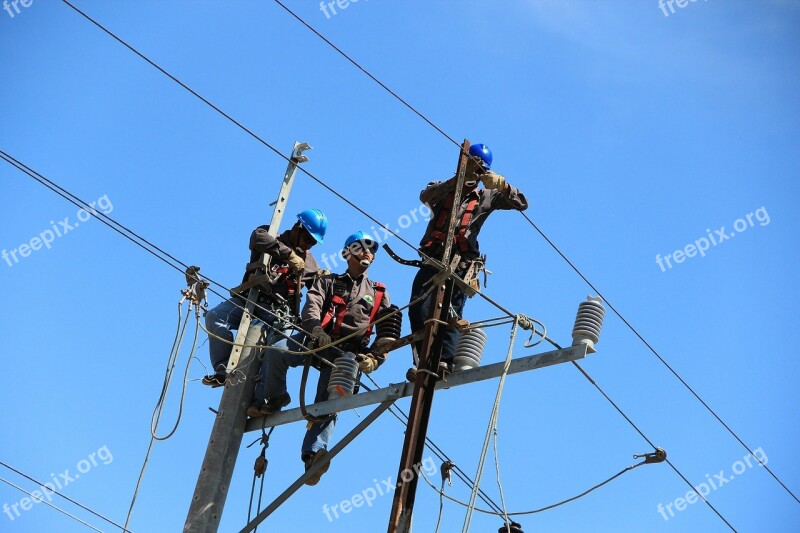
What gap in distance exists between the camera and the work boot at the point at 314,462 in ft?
33.9

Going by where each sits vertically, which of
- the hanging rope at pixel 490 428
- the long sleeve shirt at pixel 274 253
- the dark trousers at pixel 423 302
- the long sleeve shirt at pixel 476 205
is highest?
the long sleeve shirt at pixel 476 205

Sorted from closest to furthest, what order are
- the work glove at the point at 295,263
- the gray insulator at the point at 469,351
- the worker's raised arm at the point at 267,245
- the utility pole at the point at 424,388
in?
1. the utility pole at the point at 424,388
2. the gray insulator at the point at 469,351
3. the worker's raised arm at the point at 267,245
4. the work glove at the point at 295,263

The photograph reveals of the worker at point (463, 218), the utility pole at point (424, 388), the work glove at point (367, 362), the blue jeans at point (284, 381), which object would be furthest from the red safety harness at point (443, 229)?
the blue jeans at point (284, 381)

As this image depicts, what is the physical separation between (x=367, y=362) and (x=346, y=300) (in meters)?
0.83

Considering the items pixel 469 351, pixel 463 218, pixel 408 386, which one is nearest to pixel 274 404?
pixel 408 386

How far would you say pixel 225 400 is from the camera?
34.6 ft

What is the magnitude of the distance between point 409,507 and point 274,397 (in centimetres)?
199


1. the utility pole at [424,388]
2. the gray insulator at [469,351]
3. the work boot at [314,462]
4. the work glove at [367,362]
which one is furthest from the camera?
the work glove at [367,362]

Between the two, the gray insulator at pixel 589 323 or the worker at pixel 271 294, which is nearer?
the gray insulator at pixel 589 323

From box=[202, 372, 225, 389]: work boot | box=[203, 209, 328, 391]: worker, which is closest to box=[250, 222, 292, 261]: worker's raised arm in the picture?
box=[203, 209, 328, 391]: worker

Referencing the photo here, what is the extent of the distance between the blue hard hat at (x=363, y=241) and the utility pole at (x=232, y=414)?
0.65 m

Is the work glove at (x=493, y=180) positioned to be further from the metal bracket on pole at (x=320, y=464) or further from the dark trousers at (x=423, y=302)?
the metal bracket on pole at (x=320, y=464)

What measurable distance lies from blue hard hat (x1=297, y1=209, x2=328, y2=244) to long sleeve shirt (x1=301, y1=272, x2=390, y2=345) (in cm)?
73

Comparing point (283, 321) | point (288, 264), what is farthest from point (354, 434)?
point (288, 264)
